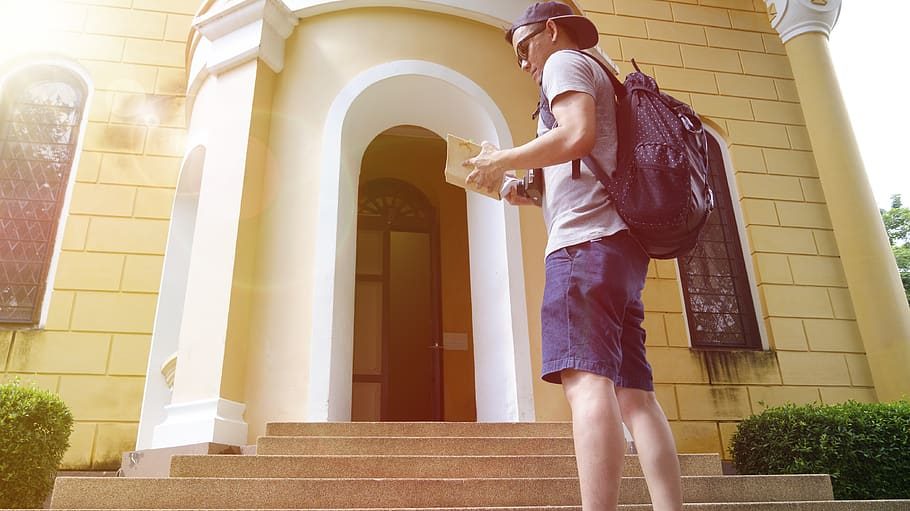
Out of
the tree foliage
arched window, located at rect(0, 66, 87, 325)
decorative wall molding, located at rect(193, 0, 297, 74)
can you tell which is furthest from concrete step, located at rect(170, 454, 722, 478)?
the tree foliage

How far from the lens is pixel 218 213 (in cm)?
496

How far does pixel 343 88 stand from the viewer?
A: 552cm

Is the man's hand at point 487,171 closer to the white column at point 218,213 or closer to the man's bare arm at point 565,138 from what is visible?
the man's bare arm at point 565,138

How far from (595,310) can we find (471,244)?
12.4ft

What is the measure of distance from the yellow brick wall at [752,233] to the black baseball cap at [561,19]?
5066mm

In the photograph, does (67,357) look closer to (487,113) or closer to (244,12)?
(244,12)

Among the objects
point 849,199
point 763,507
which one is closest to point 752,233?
point 849,199

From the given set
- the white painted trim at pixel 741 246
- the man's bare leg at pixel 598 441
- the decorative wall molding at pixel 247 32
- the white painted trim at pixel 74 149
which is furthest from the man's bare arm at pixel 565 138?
the white painted trim at pixel 74 149

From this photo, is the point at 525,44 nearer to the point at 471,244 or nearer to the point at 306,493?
the point at 306,493

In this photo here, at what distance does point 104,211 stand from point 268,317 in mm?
3222

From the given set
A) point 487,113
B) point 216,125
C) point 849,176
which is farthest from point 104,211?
point 849,176

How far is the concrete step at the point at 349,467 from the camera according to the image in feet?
11.4

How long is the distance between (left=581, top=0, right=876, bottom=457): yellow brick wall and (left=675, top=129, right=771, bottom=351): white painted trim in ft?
0.19

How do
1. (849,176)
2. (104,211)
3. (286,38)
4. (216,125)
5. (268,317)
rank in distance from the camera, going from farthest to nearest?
(849,176) < (104,211) < (286,38) < (216,125) < (268,317)
